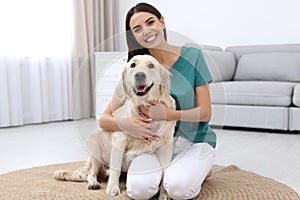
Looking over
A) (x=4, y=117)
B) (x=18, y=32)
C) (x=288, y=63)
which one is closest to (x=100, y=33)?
(x=18, y=32)

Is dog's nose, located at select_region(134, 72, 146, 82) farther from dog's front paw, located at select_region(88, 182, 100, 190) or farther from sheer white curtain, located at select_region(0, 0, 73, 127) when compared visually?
sheer white curtain, located at select_region(0, 0, 73, 127)

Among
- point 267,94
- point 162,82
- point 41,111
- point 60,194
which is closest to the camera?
point 162,82

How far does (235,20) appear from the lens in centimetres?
445

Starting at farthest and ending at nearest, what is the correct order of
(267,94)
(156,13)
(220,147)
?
(267,94)
(220,147)
(156,13)

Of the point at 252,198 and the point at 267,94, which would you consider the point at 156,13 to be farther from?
the point at 267,94

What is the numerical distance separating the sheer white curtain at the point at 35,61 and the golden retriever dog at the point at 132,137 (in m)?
2.54

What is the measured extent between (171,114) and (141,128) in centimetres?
12

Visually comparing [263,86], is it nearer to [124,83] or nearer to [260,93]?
[260,93]

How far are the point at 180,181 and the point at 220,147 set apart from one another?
1351mm

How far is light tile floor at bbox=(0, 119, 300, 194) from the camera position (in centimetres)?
199

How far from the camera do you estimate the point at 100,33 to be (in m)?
4.82

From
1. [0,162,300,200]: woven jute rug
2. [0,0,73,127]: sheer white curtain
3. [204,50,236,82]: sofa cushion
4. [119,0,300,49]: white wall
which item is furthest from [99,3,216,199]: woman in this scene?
[119,0,300,49]: white wall

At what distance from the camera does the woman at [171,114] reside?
4.52 ft

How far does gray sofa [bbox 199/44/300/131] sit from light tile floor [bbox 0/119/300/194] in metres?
0.12
